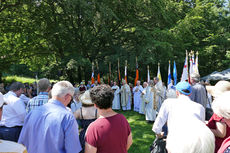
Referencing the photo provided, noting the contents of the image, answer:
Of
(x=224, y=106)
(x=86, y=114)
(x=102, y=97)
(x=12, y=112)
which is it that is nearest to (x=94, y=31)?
(x=12, y=112)

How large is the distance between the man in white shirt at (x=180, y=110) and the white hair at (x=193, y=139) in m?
0.23

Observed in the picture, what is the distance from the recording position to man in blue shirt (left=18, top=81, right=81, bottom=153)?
2096 mm

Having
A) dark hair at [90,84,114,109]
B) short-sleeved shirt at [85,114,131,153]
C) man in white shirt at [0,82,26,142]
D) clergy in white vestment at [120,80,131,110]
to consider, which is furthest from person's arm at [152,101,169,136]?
clergy in white vestment at [120,80,131,110]

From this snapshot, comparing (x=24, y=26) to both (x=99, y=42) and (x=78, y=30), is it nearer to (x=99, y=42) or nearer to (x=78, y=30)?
(x=78, y=30)

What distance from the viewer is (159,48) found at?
15.1 m

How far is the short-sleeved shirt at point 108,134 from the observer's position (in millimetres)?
2051

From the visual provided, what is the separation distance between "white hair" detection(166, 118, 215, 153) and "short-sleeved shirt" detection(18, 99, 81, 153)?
1.13m

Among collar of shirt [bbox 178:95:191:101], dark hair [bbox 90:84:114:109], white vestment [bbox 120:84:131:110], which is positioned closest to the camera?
dark hair [bbox 90:84:114:109]

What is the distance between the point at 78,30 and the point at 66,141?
15600 mm

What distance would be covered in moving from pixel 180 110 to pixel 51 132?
1.76 meters

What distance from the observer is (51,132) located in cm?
212

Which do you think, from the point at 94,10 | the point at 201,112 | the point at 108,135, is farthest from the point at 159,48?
the point at 108,135

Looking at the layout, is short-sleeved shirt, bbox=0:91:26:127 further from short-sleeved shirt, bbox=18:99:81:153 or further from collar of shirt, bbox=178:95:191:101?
collar of shirt, bbox=178:95:191:101

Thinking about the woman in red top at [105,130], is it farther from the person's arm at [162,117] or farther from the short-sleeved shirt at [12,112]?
the short-sleeved shirt at [12,112]
